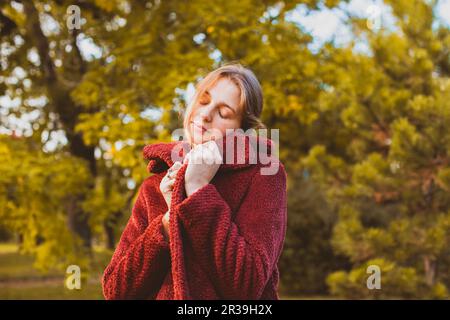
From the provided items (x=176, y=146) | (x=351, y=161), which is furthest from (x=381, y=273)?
(x=176, y=146)

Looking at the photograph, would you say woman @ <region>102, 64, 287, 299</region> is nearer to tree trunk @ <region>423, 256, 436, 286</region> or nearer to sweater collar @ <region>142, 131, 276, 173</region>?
sweater collar @ <region>142, 131, 276, 173</region>

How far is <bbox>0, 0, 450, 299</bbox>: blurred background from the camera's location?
6078 mm

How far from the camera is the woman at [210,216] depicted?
1331 millimetres

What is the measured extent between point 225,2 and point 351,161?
3602 millimetres

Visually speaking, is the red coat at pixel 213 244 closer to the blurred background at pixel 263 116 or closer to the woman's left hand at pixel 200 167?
the woman's left hand at pixel 200 167

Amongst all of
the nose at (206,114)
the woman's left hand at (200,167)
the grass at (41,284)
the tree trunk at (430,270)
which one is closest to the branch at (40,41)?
the grass at (41,284)

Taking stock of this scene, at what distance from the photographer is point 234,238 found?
131 cm

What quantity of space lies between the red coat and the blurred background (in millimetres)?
3917

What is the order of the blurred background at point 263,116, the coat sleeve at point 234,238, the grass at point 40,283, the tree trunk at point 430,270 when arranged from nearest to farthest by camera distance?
the coat sleeve at point 234,238
the blurred background at point 263,116
the tree trunk at point 430,270
the grass at point 40,283

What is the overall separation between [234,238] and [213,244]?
55 mm

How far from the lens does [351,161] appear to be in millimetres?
8727

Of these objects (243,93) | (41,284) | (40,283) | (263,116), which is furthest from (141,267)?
(40,283)

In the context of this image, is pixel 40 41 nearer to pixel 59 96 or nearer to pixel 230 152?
pixel 59 96
